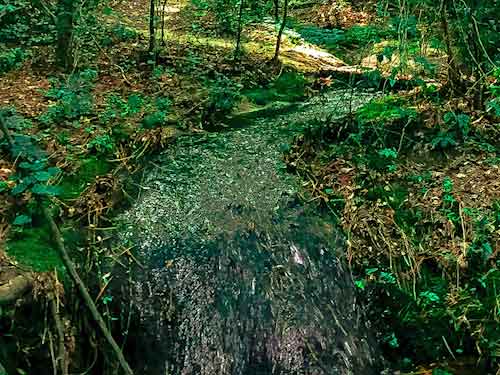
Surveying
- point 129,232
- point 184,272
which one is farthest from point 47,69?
point 184,272

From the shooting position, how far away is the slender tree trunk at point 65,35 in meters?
6.23

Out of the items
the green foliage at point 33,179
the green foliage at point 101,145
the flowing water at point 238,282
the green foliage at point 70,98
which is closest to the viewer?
the green foliage at point 33,179

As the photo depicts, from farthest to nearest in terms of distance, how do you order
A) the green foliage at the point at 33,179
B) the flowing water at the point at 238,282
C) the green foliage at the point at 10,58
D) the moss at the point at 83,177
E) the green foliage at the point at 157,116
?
the green foliage at the point at 10,58 < the green foliage at the point at 157,116 < the moss at the point at 83,177 < the flowing water at the point at 238,282 < the green foliage at the point at 33,179

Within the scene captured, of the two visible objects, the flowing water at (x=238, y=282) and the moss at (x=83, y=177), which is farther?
the moss at (x=83, y=177)

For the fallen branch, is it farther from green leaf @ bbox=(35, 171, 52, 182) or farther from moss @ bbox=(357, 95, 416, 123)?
A: moss @ bbox=(357, 95, 416, 123)

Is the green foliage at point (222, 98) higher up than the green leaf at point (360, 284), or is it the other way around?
the green foliage at point (222, 98)

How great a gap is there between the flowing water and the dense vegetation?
0.15m

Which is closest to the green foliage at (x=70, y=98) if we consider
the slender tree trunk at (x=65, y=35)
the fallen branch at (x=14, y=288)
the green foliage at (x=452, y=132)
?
the slender tree trunk at (x=65, y=35)

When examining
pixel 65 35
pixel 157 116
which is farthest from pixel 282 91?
pixel 65 35

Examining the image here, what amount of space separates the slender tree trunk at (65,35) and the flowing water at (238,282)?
2.26 meters

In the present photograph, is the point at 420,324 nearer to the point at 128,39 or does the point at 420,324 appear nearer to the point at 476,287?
the point at 476,287

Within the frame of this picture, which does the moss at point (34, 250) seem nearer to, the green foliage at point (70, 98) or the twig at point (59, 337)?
the twig at point (59, 337)

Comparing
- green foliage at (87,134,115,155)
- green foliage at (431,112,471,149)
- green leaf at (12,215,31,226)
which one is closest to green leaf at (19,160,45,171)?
green leaf at (12,215,31,226)

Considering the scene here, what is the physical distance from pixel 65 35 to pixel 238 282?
3.81m
